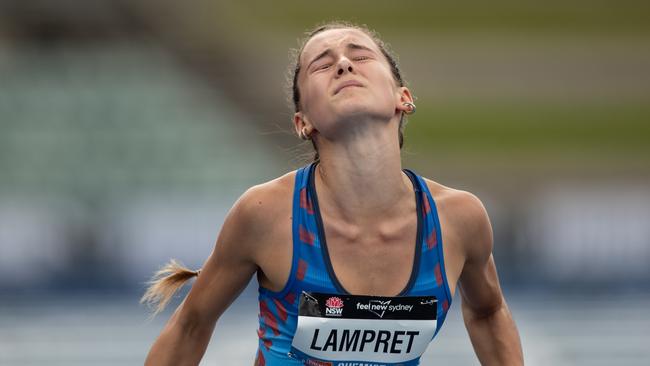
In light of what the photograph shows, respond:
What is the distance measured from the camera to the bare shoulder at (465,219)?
126 inches

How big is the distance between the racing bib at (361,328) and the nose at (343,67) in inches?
25.3

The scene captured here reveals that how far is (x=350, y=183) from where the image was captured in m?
3.14

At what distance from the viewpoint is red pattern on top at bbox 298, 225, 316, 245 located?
307 centimetres

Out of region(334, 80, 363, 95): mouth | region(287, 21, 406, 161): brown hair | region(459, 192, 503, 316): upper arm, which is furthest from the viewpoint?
region(287, 21, 406, 161): brown hair

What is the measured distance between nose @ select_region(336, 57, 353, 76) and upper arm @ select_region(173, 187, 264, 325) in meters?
0.41

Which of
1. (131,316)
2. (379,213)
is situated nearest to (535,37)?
(131,316)

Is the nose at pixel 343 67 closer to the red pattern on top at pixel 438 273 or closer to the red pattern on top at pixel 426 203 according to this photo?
the red pattern on top at pixel 426 203

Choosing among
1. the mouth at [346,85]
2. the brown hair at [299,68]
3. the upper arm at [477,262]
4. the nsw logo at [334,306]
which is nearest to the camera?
the nsw logo at [334,306]

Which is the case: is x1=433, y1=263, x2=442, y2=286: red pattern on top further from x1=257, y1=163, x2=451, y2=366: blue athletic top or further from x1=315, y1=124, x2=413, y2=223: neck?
x1=315, y1=124, x2=413, y2=223: neck

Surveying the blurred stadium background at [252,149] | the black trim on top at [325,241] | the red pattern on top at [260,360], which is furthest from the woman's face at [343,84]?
the blurred stadium background at [252,149]

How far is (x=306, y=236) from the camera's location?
3076 mm

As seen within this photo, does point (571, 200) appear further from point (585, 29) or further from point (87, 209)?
point (87, 209)

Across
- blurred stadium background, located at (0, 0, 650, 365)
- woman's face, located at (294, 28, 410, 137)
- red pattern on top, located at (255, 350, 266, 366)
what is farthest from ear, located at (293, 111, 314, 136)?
blurred stadium background, located at (0, 0, 650, 365)

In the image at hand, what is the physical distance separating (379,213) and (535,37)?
46.4 ft
